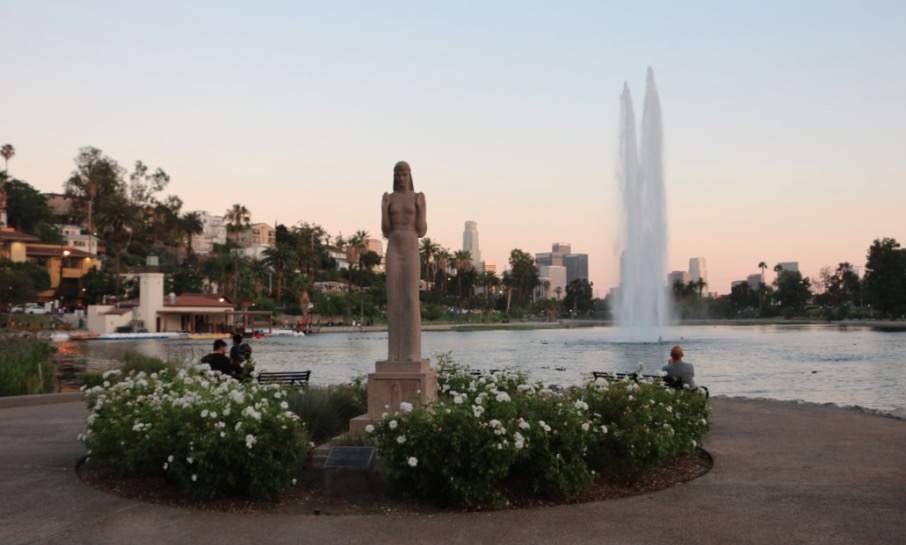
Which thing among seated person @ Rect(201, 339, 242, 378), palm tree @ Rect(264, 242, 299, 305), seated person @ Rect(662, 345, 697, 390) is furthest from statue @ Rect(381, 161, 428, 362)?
palm tree @ Rect(264, 242, 299, 305)

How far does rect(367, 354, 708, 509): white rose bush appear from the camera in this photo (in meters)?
8.23

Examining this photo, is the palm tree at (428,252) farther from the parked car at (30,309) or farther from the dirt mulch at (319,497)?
the dirt mulch at (319,497)

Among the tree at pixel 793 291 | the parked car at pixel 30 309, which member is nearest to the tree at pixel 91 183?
the parked car at pixel 30 309

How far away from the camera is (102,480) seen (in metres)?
9.83

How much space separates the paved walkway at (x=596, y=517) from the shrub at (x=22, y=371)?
32.5 feet

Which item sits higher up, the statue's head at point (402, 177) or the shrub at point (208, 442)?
the statue's head at point (402, 177)

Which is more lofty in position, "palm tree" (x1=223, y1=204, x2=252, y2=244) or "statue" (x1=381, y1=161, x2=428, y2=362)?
"palm tree" (x1=223, y1=204, x2=252, y2=244)

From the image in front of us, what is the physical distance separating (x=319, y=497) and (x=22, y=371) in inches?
597

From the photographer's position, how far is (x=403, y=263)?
1171 centimetres

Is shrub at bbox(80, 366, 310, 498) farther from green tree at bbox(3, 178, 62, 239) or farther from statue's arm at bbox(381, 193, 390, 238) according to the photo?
green tree at bbox(3, 178, 62, 239)

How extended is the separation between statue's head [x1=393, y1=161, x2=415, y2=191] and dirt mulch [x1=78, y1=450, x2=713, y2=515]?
15.4 ft

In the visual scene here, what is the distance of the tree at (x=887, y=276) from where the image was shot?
13438 cm

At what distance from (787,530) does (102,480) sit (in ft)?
26.0

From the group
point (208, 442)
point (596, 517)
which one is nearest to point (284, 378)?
point (208, 442)
